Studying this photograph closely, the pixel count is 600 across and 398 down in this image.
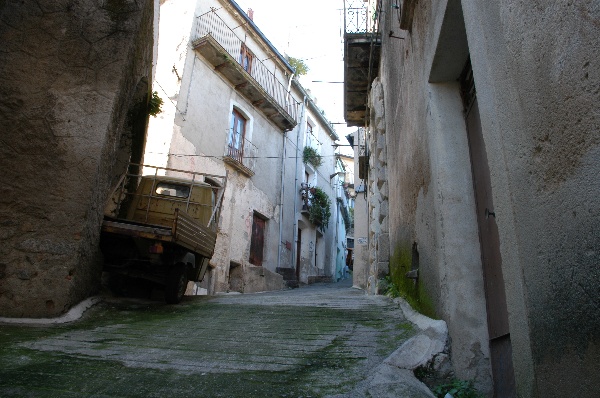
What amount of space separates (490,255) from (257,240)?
1436cm

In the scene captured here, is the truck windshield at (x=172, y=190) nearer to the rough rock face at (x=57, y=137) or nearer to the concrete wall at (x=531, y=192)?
the rough rock face at (x=57, y=137)

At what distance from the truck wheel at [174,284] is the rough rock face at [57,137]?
1037 millimetres

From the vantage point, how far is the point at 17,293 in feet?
15.3

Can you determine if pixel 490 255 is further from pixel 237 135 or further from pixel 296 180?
pixel 296 180

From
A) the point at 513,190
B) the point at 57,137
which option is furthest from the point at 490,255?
the point at 57,137

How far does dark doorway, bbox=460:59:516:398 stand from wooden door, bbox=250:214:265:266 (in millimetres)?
13519

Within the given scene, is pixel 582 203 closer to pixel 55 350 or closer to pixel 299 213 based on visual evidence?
Result: pixel 55 350

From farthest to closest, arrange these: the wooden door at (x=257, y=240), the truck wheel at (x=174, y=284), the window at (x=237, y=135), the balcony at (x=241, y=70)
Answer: the wooden door at (x=257, y=240) < the window at (x=237, y=135) < the balcony at (x=241, y=70) < the truck wheel at (x=174, y=284)

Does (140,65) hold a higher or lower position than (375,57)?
lower

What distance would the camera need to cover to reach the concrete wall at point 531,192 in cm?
138

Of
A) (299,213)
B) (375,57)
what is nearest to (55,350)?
(375,57)

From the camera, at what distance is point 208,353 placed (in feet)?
10.9

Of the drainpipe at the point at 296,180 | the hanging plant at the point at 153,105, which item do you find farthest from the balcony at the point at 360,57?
the drainpipe at the point at 296,180

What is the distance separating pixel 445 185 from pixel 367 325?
1515 millimetres
